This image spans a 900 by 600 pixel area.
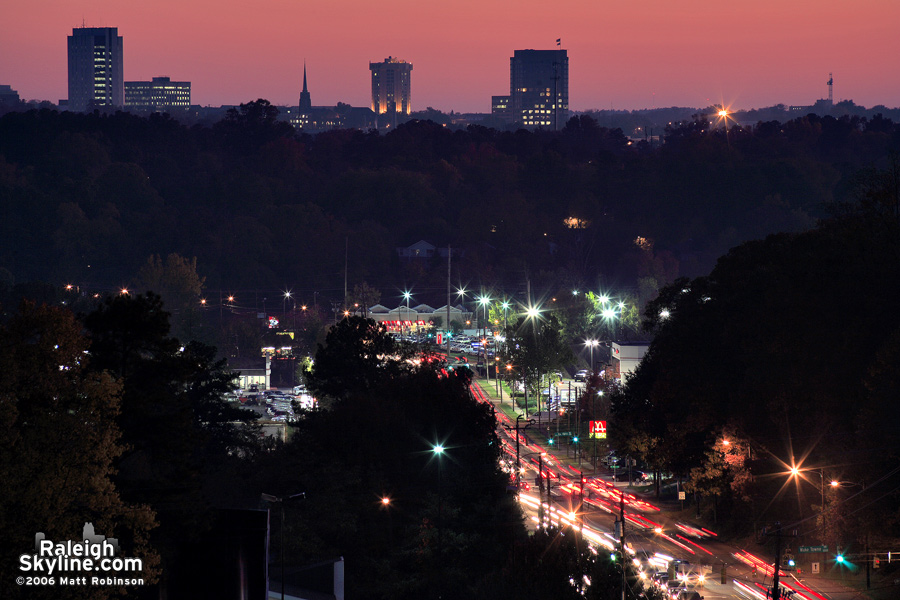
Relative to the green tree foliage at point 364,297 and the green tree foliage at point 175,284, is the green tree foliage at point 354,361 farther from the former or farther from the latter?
the green tree foliage at point 364,297

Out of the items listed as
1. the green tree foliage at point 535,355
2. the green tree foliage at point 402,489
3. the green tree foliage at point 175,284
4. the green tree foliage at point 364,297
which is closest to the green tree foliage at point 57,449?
the green tree foliage at point 402,489

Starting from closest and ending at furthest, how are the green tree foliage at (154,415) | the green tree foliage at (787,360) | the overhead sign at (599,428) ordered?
the green tree foliage at (154,415), the green tree foliage at (787,360), the overhead sign at (599,428)

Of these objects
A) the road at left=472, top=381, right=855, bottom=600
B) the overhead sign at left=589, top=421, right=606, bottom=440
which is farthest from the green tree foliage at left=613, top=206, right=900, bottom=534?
the overhead sign at left=589, top=421, right=606, bottom=440

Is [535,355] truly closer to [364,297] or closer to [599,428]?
[599,428]

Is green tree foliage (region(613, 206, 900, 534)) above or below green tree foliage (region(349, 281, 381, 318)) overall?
above

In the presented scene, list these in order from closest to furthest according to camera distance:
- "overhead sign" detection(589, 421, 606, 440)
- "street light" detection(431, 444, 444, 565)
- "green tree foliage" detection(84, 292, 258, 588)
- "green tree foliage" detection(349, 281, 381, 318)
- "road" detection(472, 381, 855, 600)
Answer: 1. "green tree foliage" detection(84, 292, 258, 588)
2. "road" detection(472, 381, 855, 600)
3. "street light" detection(431, 444, 444, 565)
4. "overhead sign" detection(589, 421, 606, 440)
5. "green tree foliage" detection(349, 281, 381, 318)

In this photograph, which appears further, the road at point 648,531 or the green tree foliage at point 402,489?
the green tree foliage at point 402,489

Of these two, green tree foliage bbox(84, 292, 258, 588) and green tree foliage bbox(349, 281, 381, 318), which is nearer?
green tree foliage bbox(84, 292, 258, 588)

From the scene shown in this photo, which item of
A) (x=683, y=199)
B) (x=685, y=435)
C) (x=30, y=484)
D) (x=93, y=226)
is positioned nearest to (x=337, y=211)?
(x=93, y=226)

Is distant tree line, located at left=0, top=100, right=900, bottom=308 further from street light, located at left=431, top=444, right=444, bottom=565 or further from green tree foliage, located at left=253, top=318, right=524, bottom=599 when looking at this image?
street light, located at left=431, top=444, right=444, bottom=565

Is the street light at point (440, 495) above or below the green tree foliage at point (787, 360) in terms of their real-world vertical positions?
below
